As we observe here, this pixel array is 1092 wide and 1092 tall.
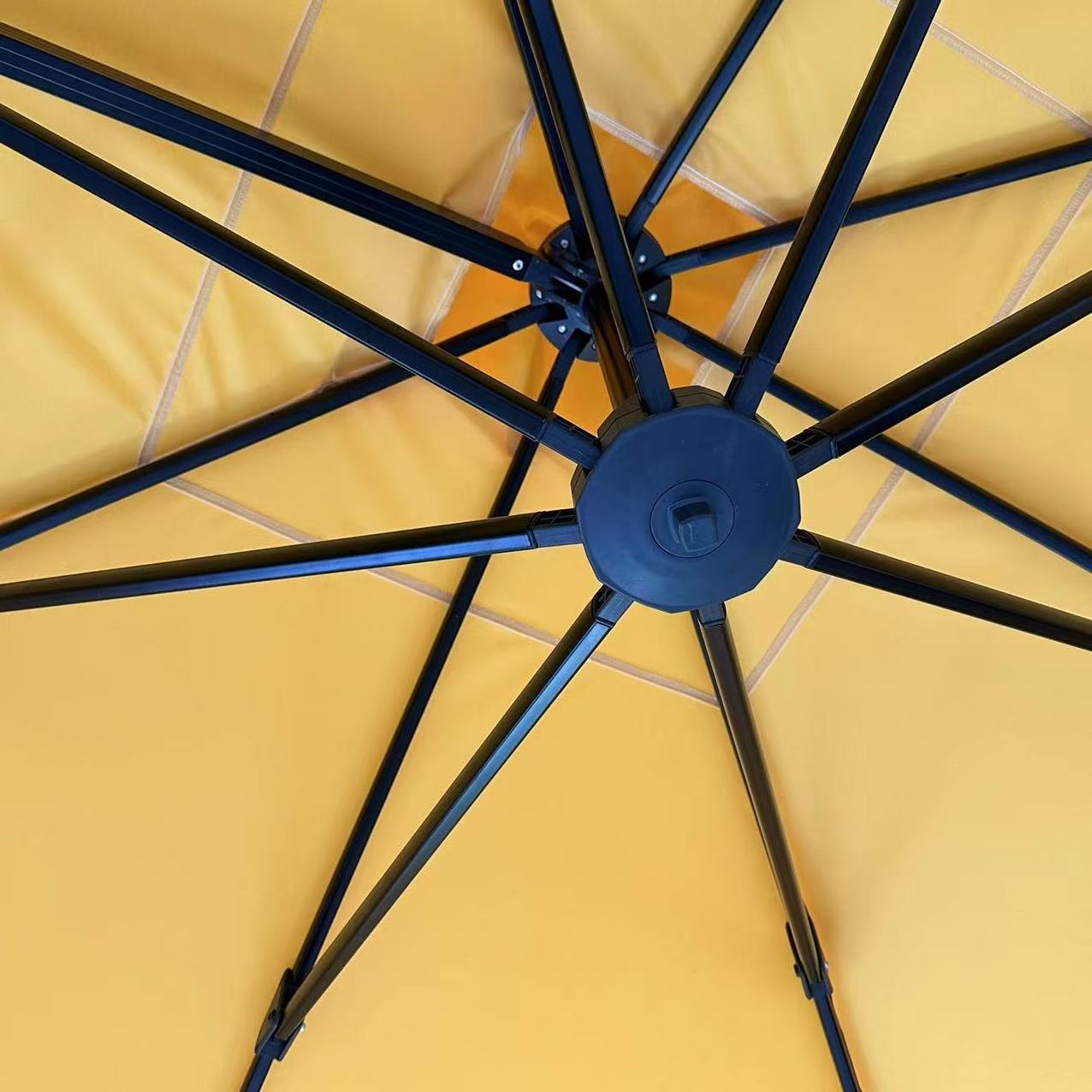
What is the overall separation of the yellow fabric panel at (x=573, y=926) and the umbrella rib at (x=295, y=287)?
144 centimetres

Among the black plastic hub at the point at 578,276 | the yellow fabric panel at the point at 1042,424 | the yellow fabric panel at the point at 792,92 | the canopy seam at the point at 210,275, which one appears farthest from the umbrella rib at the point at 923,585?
the canopy seam at the point at 210,275

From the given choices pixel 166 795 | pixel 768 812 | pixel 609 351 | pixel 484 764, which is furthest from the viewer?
pixel 166 795

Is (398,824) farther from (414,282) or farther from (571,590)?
(414,282)

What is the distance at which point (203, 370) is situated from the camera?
2436 millimetres

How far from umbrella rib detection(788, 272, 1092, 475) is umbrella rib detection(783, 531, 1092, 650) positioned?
0.16 metres

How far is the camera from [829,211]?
A: 54.7 inches

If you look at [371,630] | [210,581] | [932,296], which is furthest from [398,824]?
[932,296]

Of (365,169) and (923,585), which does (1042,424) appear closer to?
(923,585)

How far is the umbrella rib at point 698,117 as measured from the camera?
2.20m

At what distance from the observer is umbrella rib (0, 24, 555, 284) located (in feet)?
5.67

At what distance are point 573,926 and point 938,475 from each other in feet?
A: 5.12

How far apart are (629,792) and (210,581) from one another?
5.31 ft

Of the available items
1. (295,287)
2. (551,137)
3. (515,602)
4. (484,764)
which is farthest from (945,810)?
(295,287)

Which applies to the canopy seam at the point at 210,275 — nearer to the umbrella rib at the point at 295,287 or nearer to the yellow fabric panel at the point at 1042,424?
the umbrella rib at the point at 295,287
